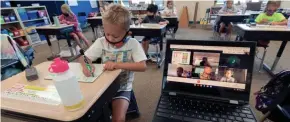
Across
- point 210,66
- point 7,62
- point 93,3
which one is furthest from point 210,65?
point 93,3

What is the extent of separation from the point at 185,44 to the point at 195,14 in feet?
21.1

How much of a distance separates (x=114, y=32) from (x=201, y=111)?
62 centimetres

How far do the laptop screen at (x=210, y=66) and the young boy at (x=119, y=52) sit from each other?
9.8 inches

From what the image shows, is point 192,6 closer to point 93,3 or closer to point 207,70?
point 93,3

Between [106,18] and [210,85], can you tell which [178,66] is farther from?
[106,18]

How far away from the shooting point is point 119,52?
0.99 m

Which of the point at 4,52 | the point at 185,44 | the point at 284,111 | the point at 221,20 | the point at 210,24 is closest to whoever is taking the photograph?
the point at 185,44

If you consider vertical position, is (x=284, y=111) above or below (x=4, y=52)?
below

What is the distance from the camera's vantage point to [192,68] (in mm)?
722

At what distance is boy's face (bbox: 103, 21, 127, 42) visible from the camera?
0.84 meters

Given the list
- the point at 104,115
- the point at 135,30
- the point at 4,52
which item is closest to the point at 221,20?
the point at 135,30

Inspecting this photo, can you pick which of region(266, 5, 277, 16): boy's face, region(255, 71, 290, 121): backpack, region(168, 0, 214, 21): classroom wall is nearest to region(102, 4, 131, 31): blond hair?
region(255, 71, 290, 121): backpack

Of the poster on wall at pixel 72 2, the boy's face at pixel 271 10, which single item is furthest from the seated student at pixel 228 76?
the poster on wall at pixel 72 2

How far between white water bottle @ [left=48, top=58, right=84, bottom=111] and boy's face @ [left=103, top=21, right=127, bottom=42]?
0.44 m
